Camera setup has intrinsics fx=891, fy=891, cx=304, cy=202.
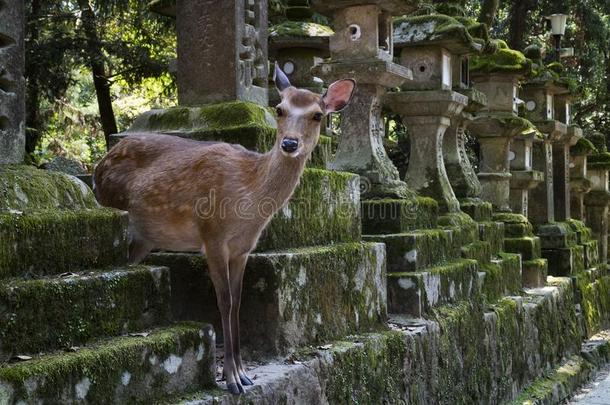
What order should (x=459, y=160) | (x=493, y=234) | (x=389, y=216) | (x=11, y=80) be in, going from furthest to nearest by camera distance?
(x=493, y=234) → (x=459, y=160) → (x=389, y=216) → (x=11, y=80)

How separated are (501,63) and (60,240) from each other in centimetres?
1009

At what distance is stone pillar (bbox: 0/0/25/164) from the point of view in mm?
4211

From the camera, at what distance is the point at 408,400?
22.5ft

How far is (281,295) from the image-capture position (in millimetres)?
5418

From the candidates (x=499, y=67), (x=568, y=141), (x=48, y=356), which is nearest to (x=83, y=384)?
Result: (x=48, y=356)

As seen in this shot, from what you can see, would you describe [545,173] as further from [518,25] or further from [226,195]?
[226,195]

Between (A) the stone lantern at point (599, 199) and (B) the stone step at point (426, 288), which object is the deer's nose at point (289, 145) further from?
(A) the stone lantern at point (599, 199)

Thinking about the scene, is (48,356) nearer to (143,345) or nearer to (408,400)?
(143,345)

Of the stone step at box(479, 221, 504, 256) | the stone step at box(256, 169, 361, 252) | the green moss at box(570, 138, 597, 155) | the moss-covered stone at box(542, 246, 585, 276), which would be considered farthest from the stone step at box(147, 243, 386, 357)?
the green moss at box(570, 138, 597, 155)

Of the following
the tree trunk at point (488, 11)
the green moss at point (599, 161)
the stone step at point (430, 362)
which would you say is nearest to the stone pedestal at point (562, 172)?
the tree trunk at point (488, 11)

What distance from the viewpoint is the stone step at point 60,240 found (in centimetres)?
391

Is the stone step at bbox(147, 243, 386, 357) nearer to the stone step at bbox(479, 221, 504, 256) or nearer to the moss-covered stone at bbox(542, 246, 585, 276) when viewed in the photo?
the stone step at bbox(479, 221, 504, 256)

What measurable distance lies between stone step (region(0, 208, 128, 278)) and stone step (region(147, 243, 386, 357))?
43.0 inches

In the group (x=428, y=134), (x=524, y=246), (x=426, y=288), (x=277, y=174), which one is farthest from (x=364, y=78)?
(x=524, y=246)
